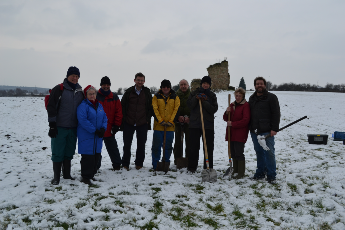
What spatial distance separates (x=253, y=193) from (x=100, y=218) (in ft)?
8.89

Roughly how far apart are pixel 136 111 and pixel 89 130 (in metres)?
1.37

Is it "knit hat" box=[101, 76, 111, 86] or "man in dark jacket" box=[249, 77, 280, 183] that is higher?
"knit hat" box=[101, 76, 111, 86]

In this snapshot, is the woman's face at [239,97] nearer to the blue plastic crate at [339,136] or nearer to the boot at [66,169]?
the boot at [66,169]

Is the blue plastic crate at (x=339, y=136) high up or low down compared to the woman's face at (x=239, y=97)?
down

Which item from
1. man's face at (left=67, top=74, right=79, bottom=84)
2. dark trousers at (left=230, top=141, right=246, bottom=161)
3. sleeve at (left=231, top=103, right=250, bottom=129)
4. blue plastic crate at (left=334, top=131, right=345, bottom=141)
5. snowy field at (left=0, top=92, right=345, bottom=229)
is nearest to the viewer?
snowy field at (left=0, top=92, right=345, bottom=229)

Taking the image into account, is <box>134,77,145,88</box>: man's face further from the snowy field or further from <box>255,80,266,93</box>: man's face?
<box>255,80,266,93</box>: man's face

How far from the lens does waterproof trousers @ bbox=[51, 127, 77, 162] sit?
432 centimetres

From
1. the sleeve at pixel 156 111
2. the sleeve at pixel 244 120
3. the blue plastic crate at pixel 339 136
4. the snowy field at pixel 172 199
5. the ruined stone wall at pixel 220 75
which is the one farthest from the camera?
the ruined stone wall at pixel 220 75

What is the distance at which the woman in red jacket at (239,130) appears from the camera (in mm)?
4949

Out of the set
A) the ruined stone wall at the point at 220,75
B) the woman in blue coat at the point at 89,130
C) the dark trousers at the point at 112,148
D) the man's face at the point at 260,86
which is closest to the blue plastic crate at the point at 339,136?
the man's face at the point at 260,86

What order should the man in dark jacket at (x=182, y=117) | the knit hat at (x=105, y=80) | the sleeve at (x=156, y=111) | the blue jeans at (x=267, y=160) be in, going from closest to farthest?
1. the blue jeans at (x=267, y=160)
2. the knit hat at (x=105, y=80)
3. the sleeve at (x=156, y=111)
4. the man in dark jacket at (x=182, y=117)

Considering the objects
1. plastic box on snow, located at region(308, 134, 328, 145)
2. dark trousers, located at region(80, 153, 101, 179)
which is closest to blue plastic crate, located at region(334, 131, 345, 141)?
plastic box on snow, located at region(308, 134, 328, 145)

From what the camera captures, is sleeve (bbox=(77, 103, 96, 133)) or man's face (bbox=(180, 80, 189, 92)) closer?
sleeve (bbox=(77, 103, 96, 133))

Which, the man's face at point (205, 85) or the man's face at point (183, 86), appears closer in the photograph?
the man's face at point (205, 85)
